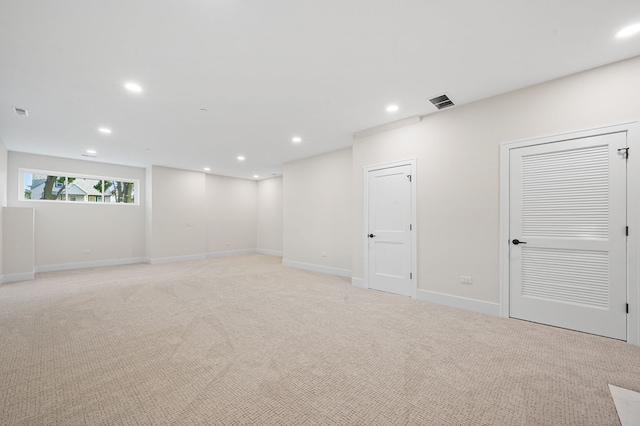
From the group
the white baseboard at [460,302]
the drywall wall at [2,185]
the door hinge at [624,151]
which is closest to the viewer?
the door hinge at [624,151]

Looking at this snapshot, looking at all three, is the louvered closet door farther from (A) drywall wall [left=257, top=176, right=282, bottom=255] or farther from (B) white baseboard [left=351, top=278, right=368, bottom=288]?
(A) drywall wall [left=257, top=176, right=282, bottom=255]

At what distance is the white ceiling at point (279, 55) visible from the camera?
2115 millimetres

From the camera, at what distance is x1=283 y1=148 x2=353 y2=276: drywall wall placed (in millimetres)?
6109

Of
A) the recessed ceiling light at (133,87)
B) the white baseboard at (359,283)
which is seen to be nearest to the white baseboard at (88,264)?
the recessed ceiling light at (133,87)

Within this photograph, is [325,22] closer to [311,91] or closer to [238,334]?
[311,91]

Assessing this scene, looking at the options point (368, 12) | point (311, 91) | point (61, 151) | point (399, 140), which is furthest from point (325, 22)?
point (61, 151)

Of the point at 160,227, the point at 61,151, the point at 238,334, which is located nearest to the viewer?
the point at 238,334

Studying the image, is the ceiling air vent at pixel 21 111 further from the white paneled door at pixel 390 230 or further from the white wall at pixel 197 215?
the white paneled door at pixel 390 230

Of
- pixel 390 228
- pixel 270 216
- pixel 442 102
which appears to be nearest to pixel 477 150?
pixel 442 102

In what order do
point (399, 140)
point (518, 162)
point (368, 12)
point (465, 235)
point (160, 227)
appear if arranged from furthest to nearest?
point (160, 227), point (399, 140), point (465, 235), point (518, 162), point (368, 12)

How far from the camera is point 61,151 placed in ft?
20.3

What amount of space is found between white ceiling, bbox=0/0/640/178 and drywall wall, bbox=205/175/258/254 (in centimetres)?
475

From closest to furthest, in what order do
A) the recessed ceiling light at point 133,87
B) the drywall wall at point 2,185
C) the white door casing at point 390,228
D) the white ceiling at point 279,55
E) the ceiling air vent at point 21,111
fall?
the white ceiling at point 279,55 < the recessed ceiling light at point 133,87 < the ceiling air vent at point 21,111 < the white door casing at point 390,228 < the drywall wall at point 2,185

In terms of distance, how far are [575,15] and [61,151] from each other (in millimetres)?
8989
